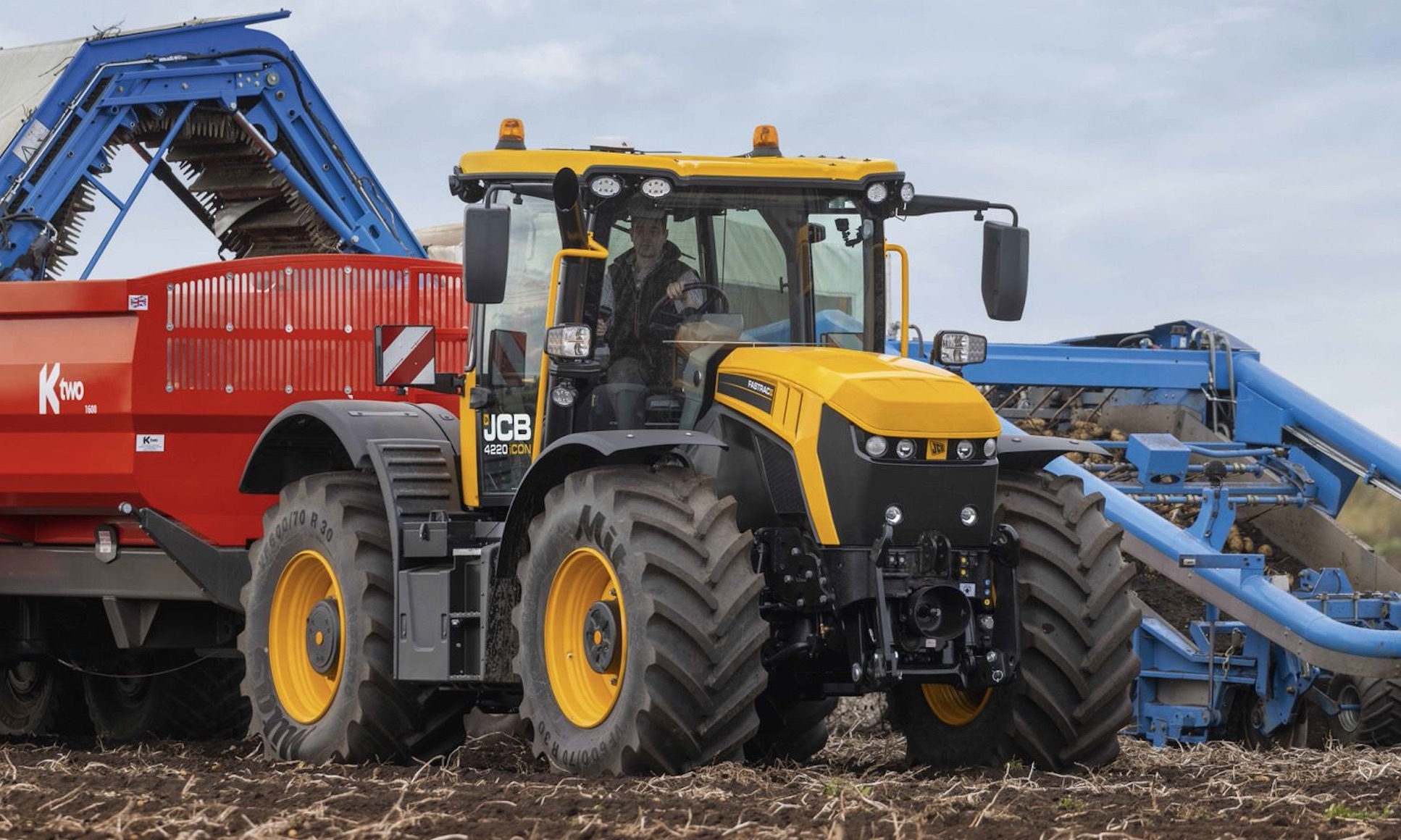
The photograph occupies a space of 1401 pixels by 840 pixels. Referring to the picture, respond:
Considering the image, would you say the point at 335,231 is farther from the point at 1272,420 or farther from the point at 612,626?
the point at 612,626

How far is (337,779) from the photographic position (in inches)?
303

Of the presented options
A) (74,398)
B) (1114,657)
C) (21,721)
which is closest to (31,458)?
(74,398)

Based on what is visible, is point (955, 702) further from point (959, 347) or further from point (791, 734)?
point (959, 347)

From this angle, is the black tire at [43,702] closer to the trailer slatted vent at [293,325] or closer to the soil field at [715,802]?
the trailer slatted vent at [293,325]

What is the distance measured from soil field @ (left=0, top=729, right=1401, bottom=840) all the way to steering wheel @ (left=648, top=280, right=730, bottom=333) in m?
1.83

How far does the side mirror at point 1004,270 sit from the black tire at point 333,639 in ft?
9.66

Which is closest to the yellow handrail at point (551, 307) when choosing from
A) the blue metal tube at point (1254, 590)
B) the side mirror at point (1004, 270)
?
the side mirror at point (1004, 270)

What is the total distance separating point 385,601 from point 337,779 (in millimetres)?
1266

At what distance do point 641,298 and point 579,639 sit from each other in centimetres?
142

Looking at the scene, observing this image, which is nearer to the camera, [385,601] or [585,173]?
[585,173]

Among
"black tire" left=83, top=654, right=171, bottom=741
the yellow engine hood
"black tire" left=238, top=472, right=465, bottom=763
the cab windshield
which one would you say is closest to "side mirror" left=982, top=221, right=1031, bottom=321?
the yellow engine hood

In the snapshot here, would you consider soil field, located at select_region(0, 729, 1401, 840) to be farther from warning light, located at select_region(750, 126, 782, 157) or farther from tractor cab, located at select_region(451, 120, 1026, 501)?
warning light, located at select_region(750, 126, 782, 157)

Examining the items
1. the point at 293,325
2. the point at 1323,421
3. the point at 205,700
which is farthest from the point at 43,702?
the point at 1323,421

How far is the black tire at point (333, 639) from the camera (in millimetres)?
8750
